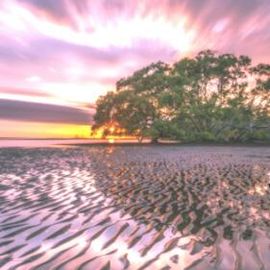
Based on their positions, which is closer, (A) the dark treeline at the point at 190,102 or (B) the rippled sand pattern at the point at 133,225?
(B) the rippled sand pattern at the point at 133,225

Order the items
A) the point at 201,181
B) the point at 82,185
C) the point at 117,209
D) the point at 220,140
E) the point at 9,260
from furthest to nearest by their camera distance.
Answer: the point at 220,140
the point at 201,181
the point at 82,185
the point at 117,209
the point at 9,260

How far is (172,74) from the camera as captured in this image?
7900 cm

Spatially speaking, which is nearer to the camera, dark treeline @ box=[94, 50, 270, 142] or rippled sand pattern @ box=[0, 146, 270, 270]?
rippled sand pattern @ box=[0, 146, 270, 270]

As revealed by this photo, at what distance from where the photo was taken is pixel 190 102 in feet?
246

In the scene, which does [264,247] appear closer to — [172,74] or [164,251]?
[164,251]

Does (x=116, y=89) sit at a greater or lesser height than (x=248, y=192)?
greater

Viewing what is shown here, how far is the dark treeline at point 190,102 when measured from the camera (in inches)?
2859

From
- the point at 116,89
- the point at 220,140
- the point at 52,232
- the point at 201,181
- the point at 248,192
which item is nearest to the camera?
the point at 52,232

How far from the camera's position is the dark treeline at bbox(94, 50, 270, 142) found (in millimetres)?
72625

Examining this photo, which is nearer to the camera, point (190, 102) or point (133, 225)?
point (133, 225)

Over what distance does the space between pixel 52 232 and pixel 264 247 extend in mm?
4764

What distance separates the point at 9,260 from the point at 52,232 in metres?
2.12

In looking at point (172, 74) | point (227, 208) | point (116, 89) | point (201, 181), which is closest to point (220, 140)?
point (172, 74)

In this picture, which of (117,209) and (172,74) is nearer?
(117,209)
